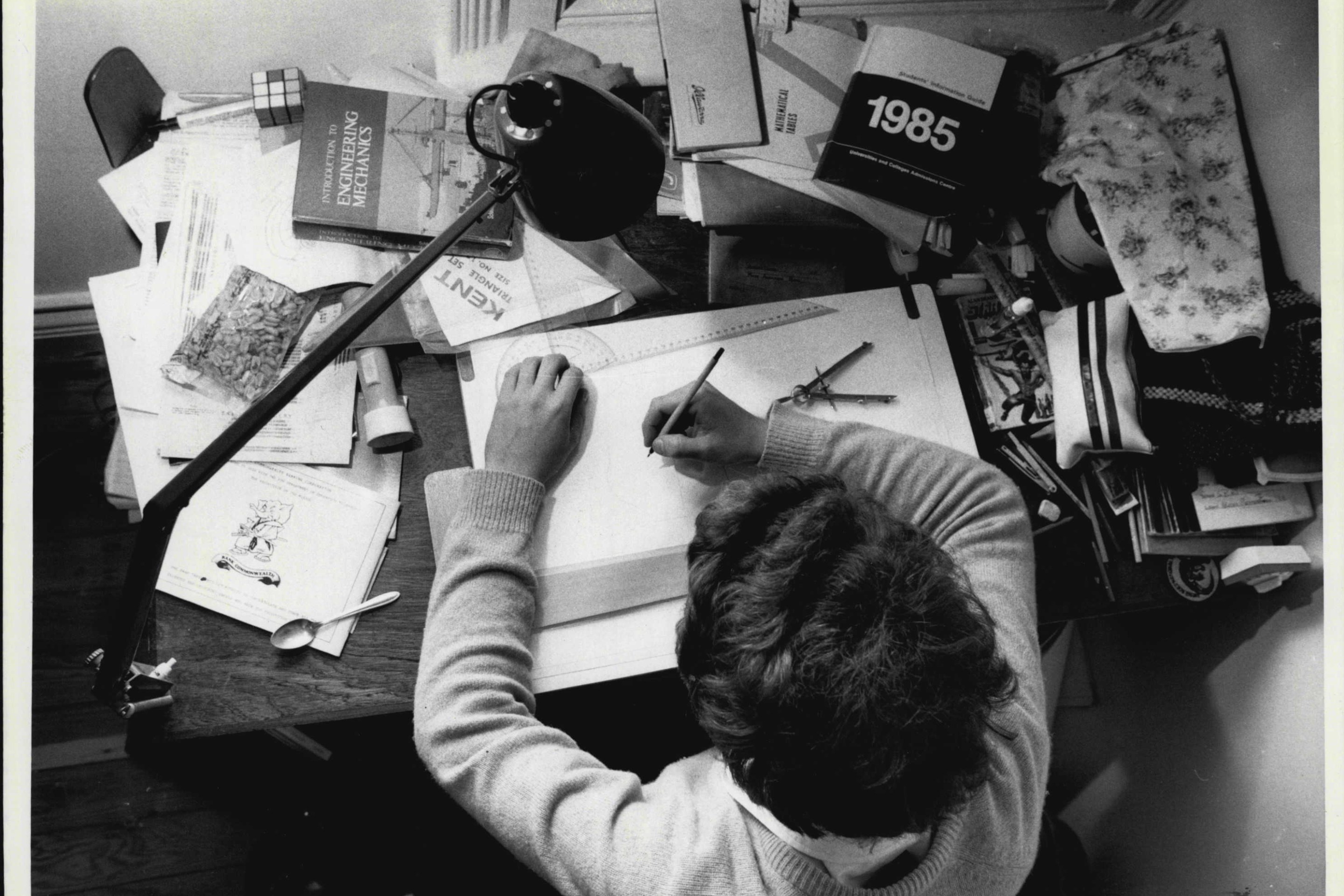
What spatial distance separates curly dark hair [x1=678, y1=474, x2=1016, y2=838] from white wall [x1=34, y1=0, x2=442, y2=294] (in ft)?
2.92

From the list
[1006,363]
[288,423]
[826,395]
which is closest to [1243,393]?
[1006,363]

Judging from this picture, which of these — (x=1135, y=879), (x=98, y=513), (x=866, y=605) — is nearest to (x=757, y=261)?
(x=866, y=605)

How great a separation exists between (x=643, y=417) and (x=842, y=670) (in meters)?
0.46

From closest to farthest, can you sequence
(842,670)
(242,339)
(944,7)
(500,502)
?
1. (842,670)
2. (500,502)
3. (242,339)
4. (944,7)

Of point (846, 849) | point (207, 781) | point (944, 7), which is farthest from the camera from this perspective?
point (207, 781)

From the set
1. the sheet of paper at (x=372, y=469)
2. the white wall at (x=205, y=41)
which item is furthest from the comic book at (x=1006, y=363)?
the white wall at (x=205, y=41)

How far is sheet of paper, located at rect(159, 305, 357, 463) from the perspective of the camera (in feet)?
3.46

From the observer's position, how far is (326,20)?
1.24 m

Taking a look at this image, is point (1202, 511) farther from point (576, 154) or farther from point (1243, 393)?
point (576, 154)

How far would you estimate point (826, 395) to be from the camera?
3.56 feet

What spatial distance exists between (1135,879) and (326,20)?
1671 millimetres

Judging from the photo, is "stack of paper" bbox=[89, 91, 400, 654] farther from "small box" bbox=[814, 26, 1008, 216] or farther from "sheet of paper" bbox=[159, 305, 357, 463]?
"small box" bbox=[814, 26, 1008, 216]

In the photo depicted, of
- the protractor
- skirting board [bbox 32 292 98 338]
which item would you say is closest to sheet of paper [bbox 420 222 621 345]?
the protractor

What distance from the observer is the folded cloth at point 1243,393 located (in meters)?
0.96
